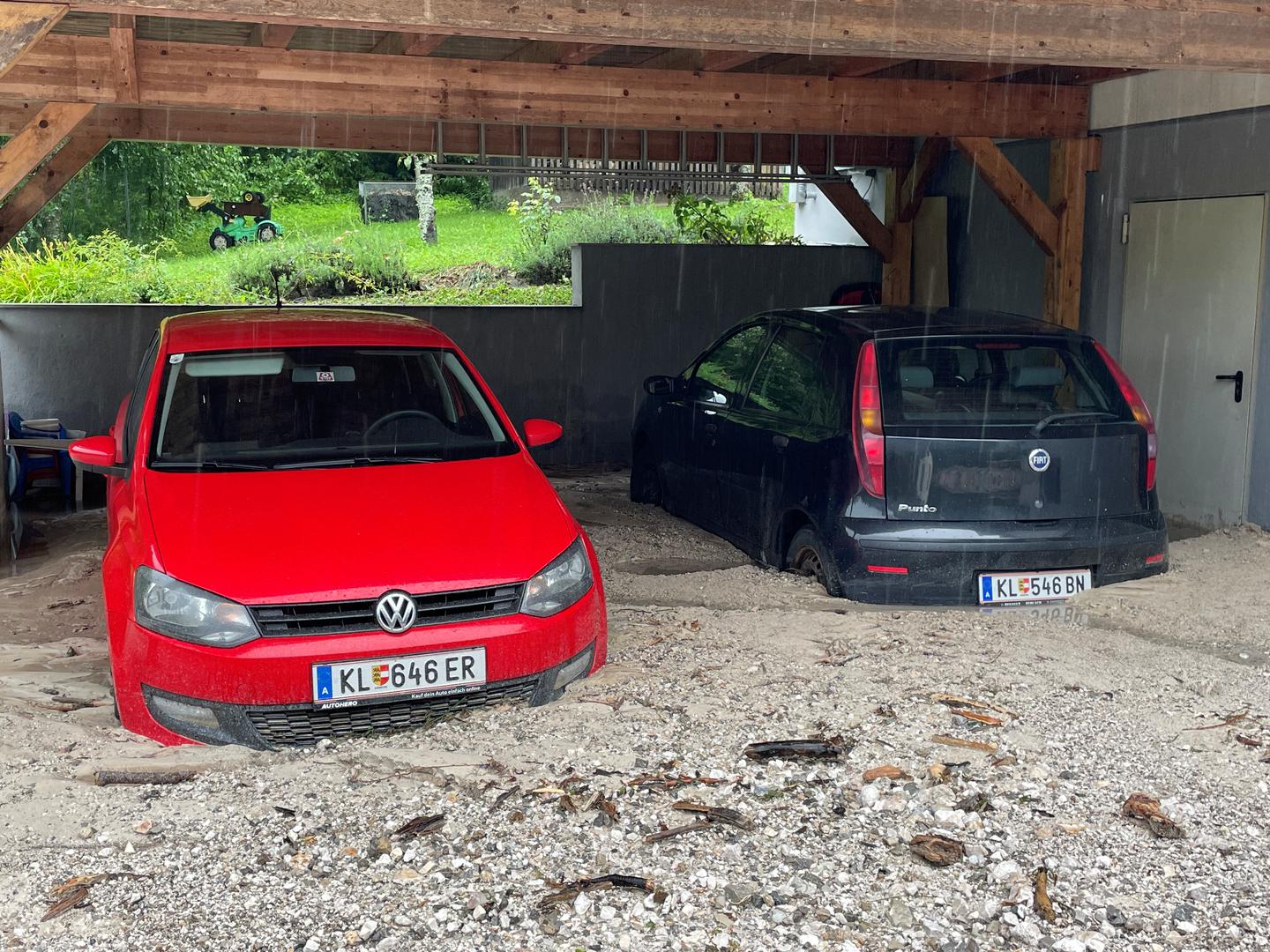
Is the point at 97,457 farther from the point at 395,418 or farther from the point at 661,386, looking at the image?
the point at 661,386

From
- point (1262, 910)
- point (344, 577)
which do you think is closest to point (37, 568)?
point (344, 577)

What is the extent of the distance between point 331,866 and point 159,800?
0.68 meters

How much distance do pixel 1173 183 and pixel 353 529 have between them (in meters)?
6.68

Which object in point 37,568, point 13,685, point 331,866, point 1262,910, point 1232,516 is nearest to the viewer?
point 1262,910

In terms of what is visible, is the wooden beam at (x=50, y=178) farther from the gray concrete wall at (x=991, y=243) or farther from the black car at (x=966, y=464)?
the gray concrete wall at (x=991, y=243)

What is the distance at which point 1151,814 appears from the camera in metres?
3.66

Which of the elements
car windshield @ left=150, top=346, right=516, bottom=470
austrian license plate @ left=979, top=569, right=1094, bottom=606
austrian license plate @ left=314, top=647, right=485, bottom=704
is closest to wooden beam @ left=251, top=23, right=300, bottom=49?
car windshield @ left=150, top=346, right=516, bottom=470

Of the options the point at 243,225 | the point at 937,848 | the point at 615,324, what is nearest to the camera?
the point at 937,848

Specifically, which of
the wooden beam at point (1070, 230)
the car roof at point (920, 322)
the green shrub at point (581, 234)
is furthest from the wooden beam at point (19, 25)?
the green shrub at point (581, 234)

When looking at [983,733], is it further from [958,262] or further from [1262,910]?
[958,262]

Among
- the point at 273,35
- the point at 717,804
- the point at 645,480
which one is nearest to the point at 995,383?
the point at 717,804

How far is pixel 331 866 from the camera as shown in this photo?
133 inches

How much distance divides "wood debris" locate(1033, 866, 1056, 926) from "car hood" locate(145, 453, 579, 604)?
184 cm

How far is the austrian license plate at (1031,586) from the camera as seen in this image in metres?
5.54
